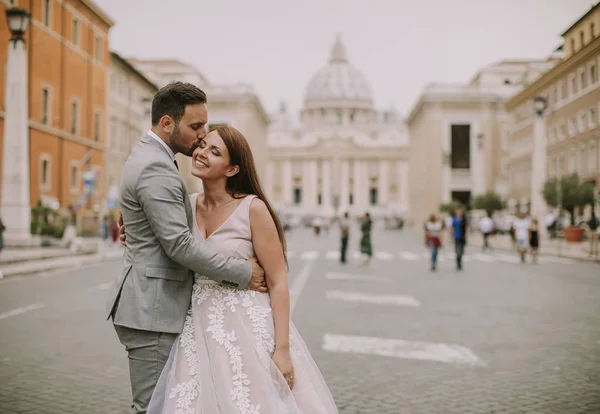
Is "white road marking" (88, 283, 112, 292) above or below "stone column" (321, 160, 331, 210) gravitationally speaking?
below

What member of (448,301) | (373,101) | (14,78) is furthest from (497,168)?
(373,101)

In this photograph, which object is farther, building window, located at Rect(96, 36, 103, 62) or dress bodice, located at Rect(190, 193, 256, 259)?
building window, located at Rect(96, 36, 103, 62)

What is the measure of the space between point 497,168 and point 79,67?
5854cm

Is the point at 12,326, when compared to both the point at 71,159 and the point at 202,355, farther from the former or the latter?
the point at 71,159

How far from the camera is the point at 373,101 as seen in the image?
173 meters

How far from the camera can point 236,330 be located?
3391 millimetres

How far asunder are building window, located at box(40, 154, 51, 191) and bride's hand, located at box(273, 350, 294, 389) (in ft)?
97.7

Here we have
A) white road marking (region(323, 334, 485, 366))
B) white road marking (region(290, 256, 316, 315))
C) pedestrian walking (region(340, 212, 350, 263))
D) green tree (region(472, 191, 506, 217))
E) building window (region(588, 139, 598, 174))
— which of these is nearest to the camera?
white road marking (region(323, 334, 485, 366))

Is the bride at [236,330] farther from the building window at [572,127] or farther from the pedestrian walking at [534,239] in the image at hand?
the building window at [572,127]

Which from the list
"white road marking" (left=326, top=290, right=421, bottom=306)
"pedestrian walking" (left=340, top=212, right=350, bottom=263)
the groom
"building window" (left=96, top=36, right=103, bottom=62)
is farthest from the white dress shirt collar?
"building window" (left=96, top=36, right=103, bottom=62)

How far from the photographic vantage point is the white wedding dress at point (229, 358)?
132 inches

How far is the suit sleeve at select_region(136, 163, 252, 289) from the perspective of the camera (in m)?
3.27

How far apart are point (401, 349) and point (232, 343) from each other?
5056 millimetres

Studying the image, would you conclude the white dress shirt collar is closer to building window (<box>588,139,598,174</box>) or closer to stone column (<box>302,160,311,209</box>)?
building window (<box>588,139,598,174</box>)
